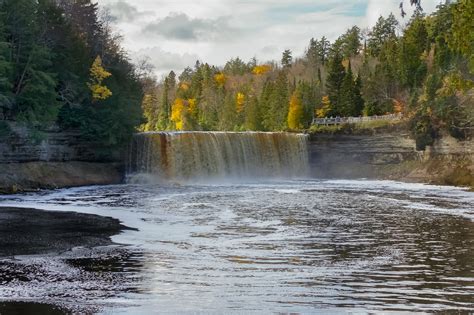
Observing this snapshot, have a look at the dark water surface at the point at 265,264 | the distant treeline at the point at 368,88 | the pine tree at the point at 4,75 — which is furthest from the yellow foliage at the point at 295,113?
the dark water surface at the point at 265,264

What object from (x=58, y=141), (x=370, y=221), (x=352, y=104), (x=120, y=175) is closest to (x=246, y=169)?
(x=120, y=175)

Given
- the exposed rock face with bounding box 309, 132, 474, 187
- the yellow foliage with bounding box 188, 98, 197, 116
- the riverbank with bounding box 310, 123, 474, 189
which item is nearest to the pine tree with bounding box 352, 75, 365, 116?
the riverbank with bounding box 310, 123, 474, 189

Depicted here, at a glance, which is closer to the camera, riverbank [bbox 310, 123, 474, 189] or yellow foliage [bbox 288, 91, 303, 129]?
riverbank [bbox 310, 123, 474, 189]

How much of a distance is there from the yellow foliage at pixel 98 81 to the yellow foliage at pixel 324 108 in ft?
105

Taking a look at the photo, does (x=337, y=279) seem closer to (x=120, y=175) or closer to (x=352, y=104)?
(x=120, y=175)

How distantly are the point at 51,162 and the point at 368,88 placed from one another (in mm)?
45491

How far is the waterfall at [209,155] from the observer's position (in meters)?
50.0

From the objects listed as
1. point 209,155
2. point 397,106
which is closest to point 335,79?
point 397,106

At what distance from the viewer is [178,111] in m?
133

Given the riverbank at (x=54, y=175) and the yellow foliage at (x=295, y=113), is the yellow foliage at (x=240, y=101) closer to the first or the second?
the yellow foliage at (x=295, y=113)

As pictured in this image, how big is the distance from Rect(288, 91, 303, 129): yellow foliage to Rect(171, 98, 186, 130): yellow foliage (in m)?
50.4

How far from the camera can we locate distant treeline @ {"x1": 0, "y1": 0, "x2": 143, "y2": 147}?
4056cm

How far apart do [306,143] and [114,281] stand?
48.9 meters

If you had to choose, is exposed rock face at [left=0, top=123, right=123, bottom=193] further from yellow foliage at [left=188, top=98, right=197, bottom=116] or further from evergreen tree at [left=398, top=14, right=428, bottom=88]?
yellow foliage at [left=188, top=98, right=197, bottom=116]
